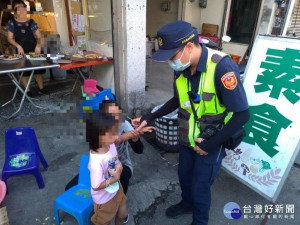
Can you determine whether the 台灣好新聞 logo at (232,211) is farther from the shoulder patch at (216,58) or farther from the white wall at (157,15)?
the white wall at (157,15)

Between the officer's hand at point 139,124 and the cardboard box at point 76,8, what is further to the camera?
the cardboard box at point 76,8

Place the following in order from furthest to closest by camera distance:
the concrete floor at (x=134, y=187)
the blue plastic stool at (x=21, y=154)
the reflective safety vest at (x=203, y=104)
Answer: the blue plastic stool at (x=21, y=154) < the concrete floor at (x=134, y=187) < the reflective safety vest at (x=203, y=104)

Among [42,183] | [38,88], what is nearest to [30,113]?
[38,88]

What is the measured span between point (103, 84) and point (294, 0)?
536cm

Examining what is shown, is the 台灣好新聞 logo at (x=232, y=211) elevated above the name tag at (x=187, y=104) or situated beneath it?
situated beneath

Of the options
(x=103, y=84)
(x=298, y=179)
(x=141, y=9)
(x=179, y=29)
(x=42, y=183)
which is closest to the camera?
(x=179, y=29)

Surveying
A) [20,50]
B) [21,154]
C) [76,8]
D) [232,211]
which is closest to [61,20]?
[76,8]

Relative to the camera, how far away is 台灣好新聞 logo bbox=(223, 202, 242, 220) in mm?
2596

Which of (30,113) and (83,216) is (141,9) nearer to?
(30,113)

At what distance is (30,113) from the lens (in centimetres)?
477

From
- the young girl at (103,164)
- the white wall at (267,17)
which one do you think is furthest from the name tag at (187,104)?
the white wall at (267,17)

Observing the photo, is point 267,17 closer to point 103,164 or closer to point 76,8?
point 76,8

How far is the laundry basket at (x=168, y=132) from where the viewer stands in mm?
3359

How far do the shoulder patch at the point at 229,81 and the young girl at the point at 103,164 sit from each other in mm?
858
